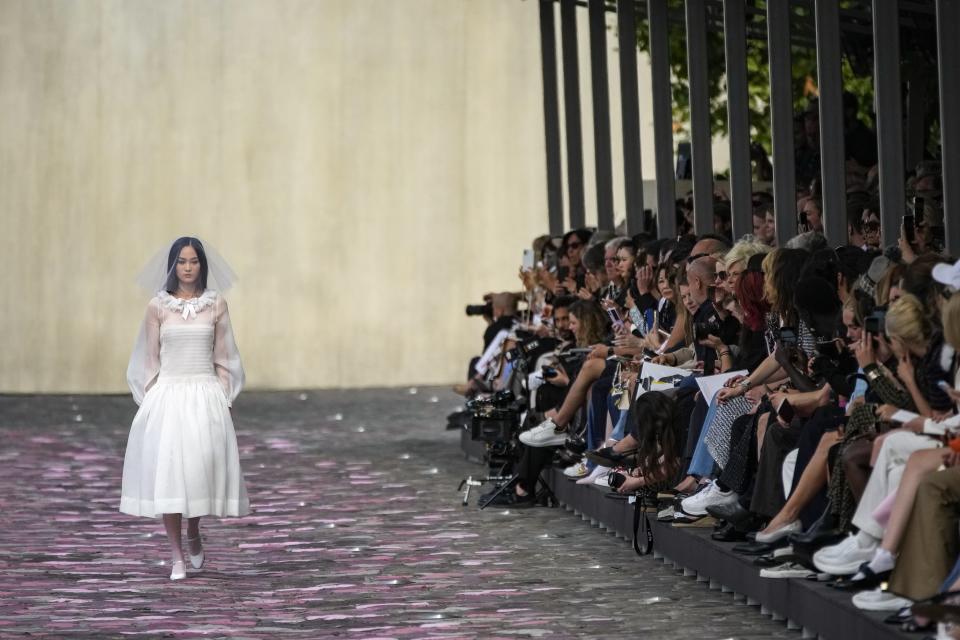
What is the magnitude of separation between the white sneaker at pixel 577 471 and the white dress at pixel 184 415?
222 centimetres

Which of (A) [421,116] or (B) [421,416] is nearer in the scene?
(B) [421,416]

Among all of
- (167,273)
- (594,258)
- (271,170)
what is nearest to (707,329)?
(167,273)

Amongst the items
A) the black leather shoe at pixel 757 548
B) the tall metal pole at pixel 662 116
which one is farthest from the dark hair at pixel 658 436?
the tall metal pole at pixel 662 116

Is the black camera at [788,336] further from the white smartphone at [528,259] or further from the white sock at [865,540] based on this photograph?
the white smartphone at [528,259]

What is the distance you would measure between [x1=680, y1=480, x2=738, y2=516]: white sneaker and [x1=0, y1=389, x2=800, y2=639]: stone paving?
0.95 feet

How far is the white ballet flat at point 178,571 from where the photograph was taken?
7133mm

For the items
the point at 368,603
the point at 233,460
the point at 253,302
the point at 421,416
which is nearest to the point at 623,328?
the point at 233,460

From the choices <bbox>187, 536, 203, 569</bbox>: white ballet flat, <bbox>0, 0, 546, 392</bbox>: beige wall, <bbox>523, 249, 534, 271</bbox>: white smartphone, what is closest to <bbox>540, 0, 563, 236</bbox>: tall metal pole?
<bbox>523, 249, 534, 271</bbox>: white smartphone

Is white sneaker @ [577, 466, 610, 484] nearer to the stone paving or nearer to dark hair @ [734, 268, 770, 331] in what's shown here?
the stone paving

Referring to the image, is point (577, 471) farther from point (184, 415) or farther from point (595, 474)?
point (184, 415)

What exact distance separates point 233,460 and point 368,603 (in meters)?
1.20

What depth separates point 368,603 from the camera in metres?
6.49

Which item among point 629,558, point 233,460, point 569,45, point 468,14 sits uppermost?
point 468,14

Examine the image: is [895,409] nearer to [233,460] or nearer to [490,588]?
[490,588]
